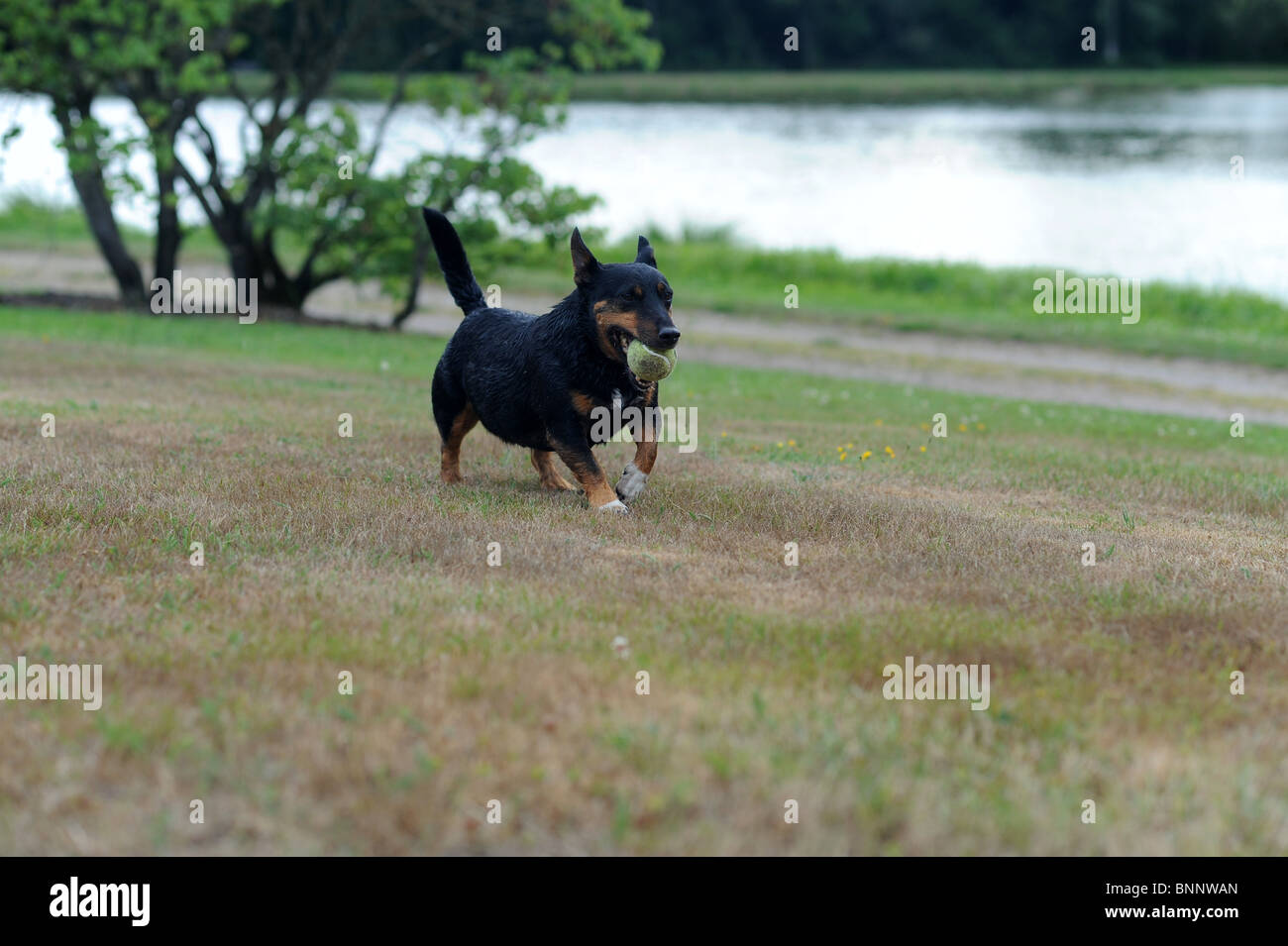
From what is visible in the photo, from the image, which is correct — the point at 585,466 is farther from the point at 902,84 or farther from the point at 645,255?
the point at 902,84

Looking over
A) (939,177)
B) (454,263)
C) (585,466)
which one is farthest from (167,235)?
(939,177)

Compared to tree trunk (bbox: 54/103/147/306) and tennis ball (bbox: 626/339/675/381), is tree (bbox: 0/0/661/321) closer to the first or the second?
tree trunk (bbox: 54/103/147/306)

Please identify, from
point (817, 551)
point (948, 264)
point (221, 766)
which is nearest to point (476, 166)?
point (948, 264)

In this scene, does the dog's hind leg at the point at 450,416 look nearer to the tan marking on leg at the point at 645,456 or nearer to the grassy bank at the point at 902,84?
the tan marking on leg at the point at 645,456

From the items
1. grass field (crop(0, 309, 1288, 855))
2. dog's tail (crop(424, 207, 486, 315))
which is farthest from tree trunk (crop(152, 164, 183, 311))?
dog's tail (crop(424, 207, 486, 315))

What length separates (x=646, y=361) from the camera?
6953 millimetres

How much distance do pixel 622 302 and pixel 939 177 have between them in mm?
36937

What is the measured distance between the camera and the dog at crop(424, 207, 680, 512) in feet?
23.2

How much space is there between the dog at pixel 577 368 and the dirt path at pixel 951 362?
429 inches

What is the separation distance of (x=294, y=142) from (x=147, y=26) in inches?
102

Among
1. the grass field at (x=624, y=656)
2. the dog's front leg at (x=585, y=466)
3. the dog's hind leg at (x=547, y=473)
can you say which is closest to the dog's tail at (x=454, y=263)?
the dog's hind leg at (x=547, y=473)

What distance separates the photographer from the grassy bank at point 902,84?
6638cm
